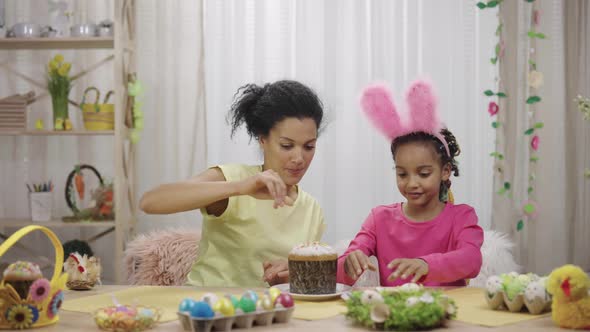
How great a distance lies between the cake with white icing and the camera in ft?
5.51

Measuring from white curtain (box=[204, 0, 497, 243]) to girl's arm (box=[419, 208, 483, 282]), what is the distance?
69.3 inches

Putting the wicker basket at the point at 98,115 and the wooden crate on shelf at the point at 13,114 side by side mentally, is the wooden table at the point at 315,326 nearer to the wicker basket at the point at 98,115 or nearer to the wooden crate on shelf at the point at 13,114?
the wicker basket at the point at 98,115

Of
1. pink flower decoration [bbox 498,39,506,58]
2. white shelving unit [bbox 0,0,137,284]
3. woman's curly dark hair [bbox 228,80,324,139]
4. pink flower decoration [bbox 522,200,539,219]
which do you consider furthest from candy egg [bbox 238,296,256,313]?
pink flower decoration [bbox 498,39,506,58]

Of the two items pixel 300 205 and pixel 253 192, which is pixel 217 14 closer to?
pixel 300 205

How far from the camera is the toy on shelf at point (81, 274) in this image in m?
1.84

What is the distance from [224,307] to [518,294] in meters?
0.55

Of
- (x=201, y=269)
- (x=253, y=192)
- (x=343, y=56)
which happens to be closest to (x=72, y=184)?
(x=343, y=56)

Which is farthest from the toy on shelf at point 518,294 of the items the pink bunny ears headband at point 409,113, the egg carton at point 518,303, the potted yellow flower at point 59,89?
the potted yellow flower at point 59,89

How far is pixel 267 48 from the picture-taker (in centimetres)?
397

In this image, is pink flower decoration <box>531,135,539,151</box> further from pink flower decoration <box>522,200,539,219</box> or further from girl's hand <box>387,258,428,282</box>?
girl's hand <box>387,258,428,282</box>

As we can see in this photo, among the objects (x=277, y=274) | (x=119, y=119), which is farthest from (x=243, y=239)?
(x=119, y=119)

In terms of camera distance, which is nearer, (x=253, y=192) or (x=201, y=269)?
(x=253, y=192)

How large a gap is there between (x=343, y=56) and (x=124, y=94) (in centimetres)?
107

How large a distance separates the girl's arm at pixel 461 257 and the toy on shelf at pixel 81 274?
77 centimetres
